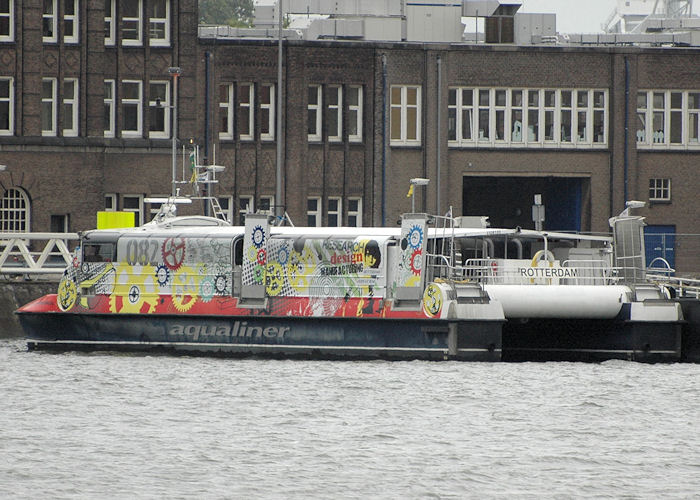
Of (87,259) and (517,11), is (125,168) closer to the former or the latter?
(517,11)

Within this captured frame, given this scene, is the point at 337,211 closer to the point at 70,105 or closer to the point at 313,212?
the point at 313,212

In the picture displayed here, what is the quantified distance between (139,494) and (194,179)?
68.3 ft

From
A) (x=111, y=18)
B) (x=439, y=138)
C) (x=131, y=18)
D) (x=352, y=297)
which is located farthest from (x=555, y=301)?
(x=111, y=18)

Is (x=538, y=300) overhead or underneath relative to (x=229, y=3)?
underneath

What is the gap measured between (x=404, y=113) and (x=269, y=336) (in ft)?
89.8

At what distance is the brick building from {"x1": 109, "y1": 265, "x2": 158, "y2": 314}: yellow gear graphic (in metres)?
20.8

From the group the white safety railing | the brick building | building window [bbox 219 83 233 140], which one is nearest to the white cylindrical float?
the white safety railing

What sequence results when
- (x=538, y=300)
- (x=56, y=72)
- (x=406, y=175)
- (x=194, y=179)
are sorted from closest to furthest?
(x=538, y=300) → (x=194, y=179) → (x=56, y=72) → (x=406, y=175)

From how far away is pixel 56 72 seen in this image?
58.4 m

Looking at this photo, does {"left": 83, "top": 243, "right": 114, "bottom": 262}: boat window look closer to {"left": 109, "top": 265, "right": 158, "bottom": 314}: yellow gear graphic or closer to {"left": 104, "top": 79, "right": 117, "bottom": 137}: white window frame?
{"left": 109, "top": 265, "right": 158, "bottom": 314}: yellow gear graphic

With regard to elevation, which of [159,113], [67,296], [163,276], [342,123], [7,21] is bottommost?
[67,296]

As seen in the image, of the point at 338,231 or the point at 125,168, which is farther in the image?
the point at 125,168

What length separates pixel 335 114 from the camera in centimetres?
6300

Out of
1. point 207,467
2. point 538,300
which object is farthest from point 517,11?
point 207,467
